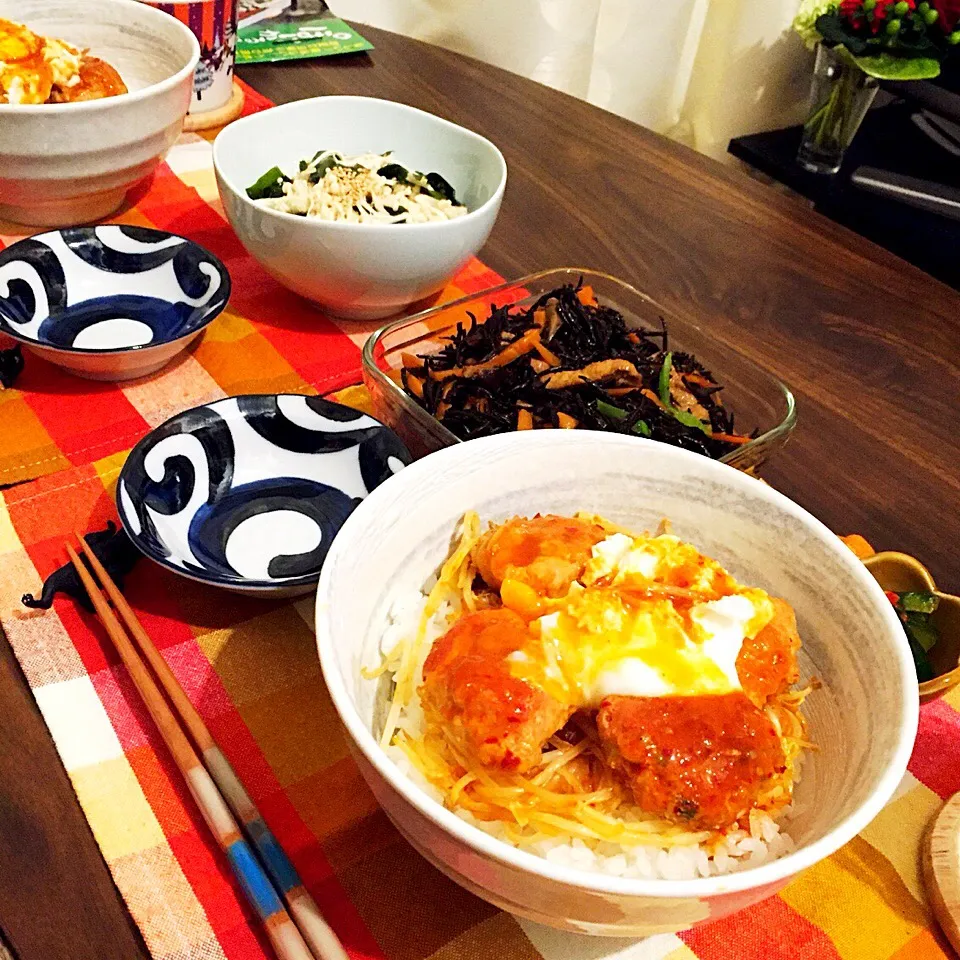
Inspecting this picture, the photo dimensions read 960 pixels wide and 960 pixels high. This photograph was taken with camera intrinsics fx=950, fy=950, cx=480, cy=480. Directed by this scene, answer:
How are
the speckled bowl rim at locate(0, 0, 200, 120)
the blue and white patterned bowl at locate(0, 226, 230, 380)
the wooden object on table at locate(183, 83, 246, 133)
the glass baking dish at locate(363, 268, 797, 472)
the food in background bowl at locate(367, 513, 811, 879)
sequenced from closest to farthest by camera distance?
the food in background bowl at locate(367, 513, 811, 879)
the glass baking dish at locate(363, 268, 797, 472)
the blue and white patterned bowl at locate(0, 226, 230, 380)
the speckled bowl rim at locate(0, 0, 200, 120)
the wooden object on table at locate(183, 83, 246, 133)

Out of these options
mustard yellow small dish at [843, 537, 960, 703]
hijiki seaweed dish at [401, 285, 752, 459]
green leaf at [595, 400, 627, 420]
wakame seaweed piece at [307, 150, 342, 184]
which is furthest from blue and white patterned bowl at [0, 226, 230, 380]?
mustard yellow small dish at [843, 537, 960, 703]

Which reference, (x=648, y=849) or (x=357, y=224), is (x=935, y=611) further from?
(x=357, y=224)

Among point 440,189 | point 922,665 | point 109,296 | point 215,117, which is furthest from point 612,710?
point 215,117

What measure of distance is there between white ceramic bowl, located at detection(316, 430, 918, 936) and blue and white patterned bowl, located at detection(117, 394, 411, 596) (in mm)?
187

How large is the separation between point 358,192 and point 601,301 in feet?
1.40

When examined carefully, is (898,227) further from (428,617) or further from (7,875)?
(7,875)

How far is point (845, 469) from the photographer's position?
1.36 metres

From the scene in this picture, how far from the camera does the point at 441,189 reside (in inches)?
64.5

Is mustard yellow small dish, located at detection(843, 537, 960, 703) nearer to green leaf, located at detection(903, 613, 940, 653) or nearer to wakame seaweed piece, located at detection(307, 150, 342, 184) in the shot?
green leaf, located at detection(903, 613, 940, 653)

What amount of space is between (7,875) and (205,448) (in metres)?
0.52

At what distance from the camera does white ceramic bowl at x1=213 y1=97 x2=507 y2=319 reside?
137cm

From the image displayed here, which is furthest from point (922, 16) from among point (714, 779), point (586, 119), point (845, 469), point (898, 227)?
point (714, 779)

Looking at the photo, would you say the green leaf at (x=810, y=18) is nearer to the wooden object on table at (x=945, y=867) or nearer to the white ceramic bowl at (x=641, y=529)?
the white ceramic bowl at (x=641, y=529)

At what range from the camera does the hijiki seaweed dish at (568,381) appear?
120 centimetres
